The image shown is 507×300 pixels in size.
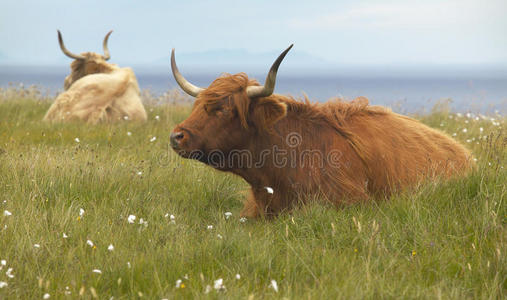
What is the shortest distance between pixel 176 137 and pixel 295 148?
1.19 metres

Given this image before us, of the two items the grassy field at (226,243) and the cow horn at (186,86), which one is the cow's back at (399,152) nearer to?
the grassy field at (226,243)

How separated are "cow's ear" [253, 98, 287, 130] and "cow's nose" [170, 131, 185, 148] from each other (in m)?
0.73

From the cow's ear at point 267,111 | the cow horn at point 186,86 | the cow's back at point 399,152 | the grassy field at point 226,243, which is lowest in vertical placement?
the grassy field at point 226,243

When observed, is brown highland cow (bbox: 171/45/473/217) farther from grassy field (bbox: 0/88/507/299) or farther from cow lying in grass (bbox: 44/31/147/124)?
cow lying in grass (bbox: 44/31/147/124)

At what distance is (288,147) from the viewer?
15.8 ft

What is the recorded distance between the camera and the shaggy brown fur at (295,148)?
15.3ft

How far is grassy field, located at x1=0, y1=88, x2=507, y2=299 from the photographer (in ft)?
10.1

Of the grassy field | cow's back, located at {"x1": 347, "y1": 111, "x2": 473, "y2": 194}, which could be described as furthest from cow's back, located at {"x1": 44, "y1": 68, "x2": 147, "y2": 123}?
cow's back, located at {"x1": 347, "y1": 111, "x2": 473, "y2": 194}

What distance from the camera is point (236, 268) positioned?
336 cm

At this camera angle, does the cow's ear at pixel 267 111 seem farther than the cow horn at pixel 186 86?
No

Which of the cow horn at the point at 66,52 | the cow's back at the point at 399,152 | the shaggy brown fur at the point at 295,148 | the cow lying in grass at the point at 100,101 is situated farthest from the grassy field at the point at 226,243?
the cow horn at the point at 66,52

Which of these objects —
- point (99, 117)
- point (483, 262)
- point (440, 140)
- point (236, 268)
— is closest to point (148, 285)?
point (236, 268)

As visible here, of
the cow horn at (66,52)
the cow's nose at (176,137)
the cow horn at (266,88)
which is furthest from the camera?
the cow horn at (66,52)

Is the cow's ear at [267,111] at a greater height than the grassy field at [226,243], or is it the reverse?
the cow's ear at [267,111]
